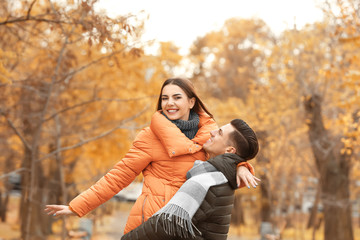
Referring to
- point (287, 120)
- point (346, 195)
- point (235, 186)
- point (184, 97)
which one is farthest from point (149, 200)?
point (287, 120)

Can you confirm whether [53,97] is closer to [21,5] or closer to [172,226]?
[21,5]

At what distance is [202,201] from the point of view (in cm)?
242

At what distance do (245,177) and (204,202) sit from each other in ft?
0.97

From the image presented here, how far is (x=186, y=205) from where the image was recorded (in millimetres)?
2359

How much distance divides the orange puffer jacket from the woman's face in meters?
0.10

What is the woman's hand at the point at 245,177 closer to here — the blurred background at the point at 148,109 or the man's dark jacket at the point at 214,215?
the man's dark jacket at the point at 214,215

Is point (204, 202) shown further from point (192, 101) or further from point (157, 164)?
point (192, 101)

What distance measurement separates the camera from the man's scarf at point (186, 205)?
2338mm

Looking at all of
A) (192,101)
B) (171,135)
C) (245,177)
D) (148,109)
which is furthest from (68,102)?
(245,177)

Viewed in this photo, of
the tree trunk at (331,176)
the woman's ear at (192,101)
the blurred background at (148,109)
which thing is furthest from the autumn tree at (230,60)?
the woman's ear at (192,101)

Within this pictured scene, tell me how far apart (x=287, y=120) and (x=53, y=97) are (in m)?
9.54

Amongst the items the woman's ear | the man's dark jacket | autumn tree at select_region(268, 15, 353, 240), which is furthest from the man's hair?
autumn tree at select_region(268, 15, 353, 240)

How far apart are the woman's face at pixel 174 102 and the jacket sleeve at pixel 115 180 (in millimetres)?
257

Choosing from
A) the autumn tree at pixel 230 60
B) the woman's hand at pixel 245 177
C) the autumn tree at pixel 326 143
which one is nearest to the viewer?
the woman's hand at pixel 245 177
